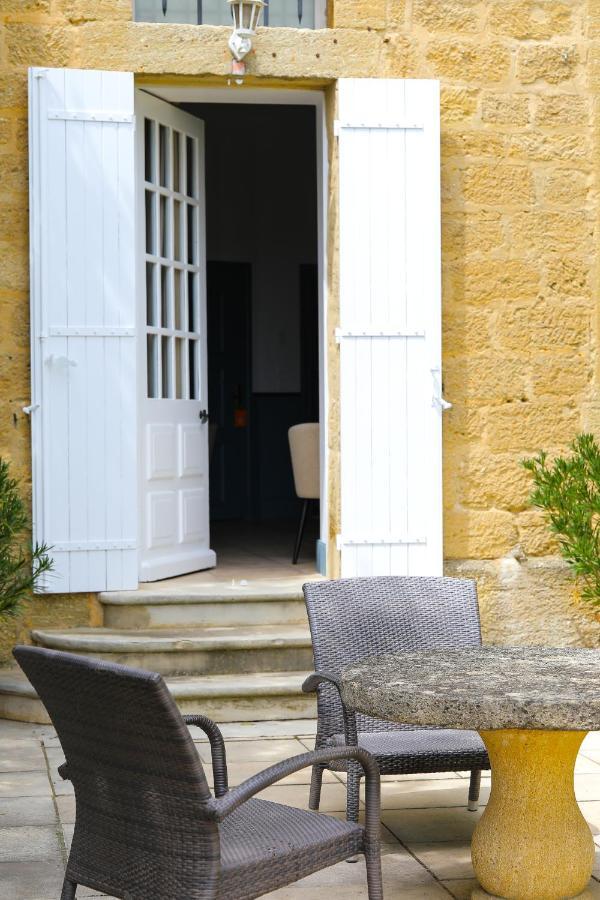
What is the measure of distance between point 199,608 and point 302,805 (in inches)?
69.7

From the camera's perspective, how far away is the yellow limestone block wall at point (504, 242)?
5797 mm

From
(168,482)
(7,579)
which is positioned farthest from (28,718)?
A: (168,482)

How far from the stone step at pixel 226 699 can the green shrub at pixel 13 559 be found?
368 millimetres

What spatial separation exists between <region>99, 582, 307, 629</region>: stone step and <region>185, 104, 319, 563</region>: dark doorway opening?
398 centimetres

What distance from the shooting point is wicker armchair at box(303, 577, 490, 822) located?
11.6 feet

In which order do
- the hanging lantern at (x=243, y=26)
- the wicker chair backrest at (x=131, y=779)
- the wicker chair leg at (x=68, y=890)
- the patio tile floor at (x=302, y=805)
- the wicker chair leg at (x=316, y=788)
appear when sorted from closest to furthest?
1. the wicker chair backrest at (x=131, y=779)
2. the wicker chair leg at (x=68, y=890)
3. the patio tile floor at (x=302, y=805)
4. the wicker chair leg at (x=316, y=788)
5. the hanging lantern at (x=243, y=26)

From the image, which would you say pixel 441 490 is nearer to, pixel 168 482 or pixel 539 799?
pixel 168 482

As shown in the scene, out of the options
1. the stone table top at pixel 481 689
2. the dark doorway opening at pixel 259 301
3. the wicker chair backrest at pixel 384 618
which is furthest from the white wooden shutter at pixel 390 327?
the dark doorway opening at pixel 259 301

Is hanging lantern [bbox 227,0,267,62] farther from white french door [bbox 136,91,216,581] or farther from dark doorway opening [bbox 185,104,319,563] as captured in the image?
dark doorway opening [bbox 185,104,319,563]

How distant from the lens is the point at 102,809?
243 centimetres

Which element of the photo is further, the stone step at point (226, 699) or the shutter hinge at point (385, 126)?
the shutter hinge at point (385, 126)

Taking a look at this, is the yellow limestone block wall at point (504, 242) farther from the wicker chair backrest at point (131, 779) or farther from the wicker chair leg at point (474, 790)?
the wicker chair backrest at point (131, 779)

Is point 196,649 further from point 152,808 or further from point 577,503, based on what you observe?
point 152,808

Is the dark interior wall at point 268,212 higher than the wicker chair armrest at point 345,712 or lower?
higher
